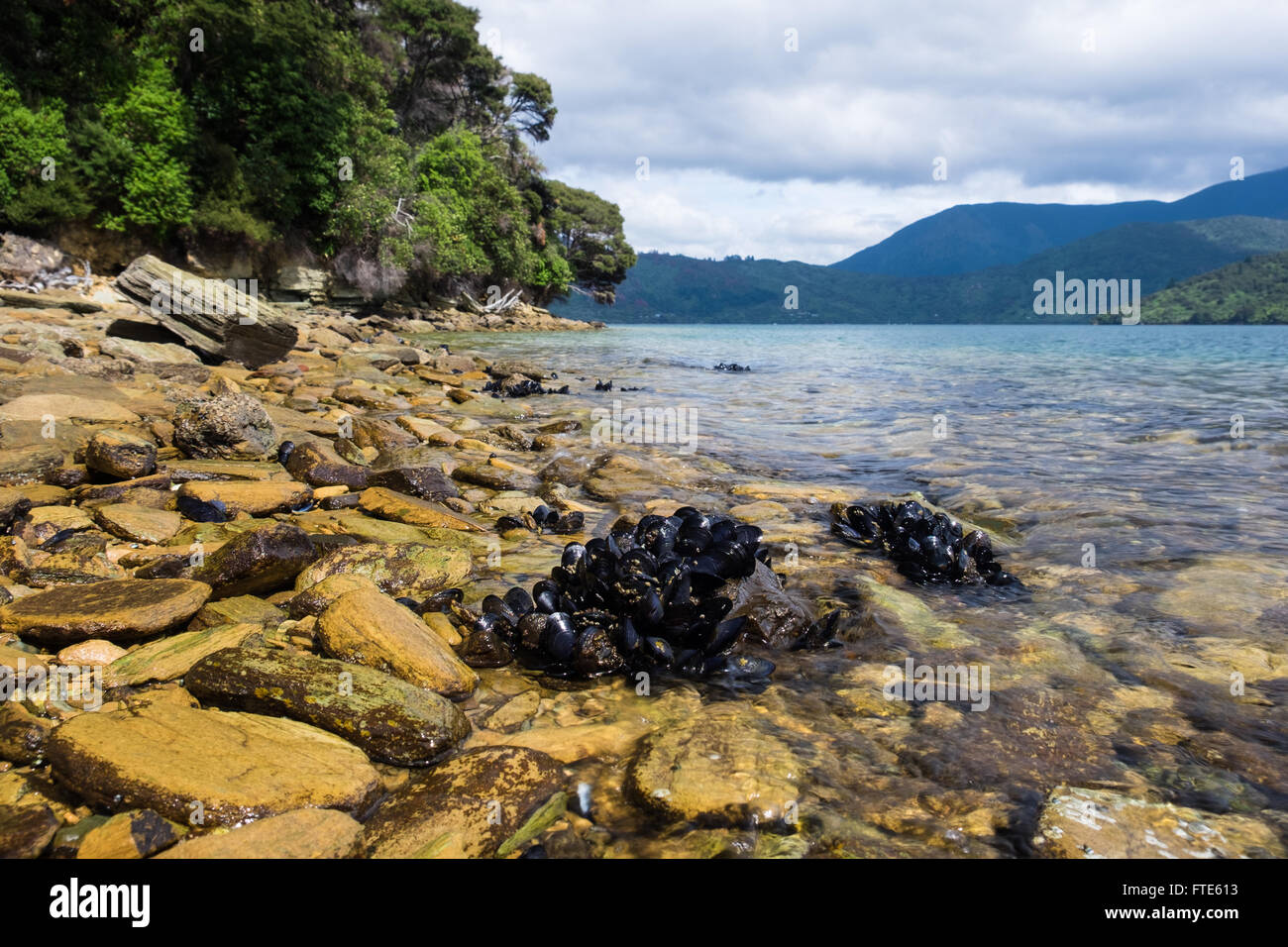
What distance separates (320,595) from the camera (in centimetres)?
393

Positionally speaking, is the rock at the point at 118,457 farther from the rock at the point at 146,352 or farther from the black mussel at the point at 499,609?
the rock at the point at 146,352

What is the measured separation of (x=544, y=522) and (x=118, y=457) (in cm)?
352

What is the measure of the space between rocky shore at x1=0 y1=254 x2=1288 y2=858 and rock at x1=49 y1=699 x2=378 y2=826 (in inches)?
0.4

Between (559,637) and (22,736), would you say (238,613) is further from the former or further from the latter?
(559,637)

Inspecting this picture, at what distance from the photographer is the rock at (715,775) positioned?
8.13ft

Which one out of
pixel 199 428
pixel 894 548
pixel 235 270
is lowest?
pixel 894 548

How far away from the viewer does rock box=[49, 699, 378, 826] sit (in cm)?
225

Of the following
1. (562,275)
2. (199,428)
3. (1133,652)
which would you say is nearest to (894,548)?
(1133,652)

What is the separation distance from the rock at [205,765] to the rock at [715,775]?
3.48ft

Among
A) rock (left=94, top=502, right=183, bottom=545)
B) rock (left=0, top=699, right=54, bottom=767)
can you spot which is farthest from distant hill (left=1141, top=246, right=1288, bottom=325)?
rock (left=0, top=699, right=54, bottom=767)

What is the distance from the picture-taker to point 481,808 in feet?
7.82
